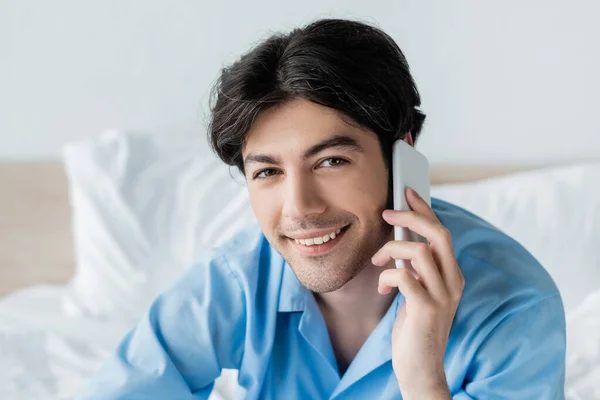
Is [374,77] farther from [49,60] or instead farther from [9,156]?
[9,156]

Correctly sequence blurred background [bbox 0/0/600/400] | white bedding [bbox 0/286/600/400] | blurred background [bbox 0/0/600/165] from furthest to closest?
blurred background [bbox 0/0/600/165]
blurred background [bbox 0/0/600/400]
white bedding [bbox 0/286/600/400]

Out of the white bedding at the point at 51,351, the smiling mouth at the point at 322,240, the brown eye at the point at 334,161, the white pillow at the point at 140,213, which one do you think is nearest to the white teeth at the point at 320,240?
the smiling mouth at the point at 322,240

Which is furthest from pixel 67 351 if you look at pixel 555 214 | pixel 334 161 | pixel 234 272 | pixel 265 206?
pixel 555 214

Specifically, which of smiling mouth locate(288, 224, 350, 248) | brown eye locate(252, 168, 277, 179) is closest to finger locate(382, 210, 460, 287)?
smiling mouth locate(288, 224, 350, 248)

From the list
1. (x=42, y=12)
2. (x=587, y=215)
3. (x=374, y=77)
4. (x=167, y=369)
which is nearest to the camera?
(x=374, y=77)

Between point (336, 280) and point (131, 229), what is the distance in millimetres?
977

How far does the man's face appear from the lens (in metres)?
1.13

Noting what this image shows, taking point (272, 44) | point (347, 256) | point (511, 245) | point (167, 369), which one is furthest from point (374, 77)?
point (167, 369)

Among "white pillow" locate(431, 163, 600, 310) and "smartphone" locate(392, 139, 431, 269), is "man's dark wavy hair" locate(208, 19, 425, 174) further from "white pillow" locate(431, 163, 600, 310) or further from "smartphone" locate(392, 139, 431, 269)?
"white pillow" locate(431, 163, 600, 310)

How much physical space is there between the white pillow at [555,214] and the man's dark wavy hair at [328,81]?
0.77 metres

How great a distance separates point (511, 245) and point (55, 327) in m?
1.16

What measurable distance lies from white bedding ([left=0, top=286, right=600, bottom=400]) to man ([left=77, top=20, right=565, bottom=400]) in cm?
34

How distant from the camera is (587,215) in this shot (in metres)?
1.88

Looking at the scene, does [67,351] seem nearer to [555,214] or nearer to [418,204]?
[418,204]
